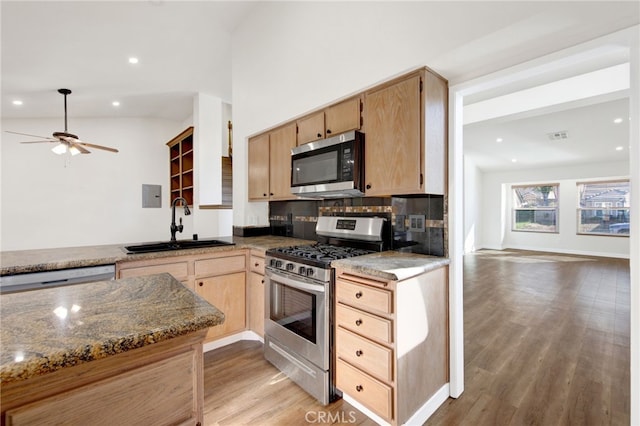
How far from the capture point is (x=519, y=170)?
8.64 metres

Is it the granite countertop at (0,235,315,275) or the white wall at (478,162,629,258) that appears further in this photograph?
the white wall at (478,162,629,258)

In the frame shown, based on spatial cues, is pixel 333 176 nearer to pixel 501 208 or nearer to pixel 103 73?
pixel 103 73

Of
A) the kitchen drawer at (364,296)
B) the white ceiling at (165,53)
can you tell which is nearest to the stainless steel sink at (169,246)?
the kitchen drawer at (364,296)

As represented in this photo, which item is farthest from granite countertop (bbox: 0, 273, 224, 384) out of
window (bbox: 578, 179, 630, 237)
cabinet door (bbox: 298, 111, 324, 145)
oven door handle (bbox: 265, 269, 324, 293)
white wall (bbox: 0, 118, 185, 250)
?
window (bbox: 578, 179, 630, 237)

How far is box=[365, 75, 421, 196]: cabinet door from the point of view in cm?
183

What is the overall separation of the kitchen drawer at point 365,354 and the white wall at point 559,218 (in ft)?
29.3

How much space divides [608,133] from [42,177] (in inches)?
397

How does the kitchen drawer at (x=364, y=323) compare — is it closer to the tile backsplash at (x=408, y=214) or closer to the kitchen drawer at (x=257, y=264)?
the tile backsplash at (x=408, y=214)

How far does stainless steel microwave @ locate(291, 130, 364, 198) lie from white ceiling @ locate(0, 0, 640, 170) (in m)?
0.77

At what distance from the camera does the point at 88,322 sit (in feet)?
2.70

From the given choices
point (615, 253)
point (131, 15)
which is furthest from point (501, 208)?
point (131, 15)

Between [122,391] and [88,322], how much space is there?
221mm

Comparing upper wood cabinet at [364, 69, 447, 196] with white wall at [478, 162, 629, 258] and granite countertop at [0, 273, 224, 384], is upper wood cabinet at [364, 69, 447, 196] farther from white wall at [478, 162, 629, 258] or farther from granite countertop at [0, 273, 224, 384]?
white wall at [478, 162, 629, 258]

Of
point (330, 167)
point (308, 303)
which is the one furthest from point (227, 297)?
point (330, 167)
